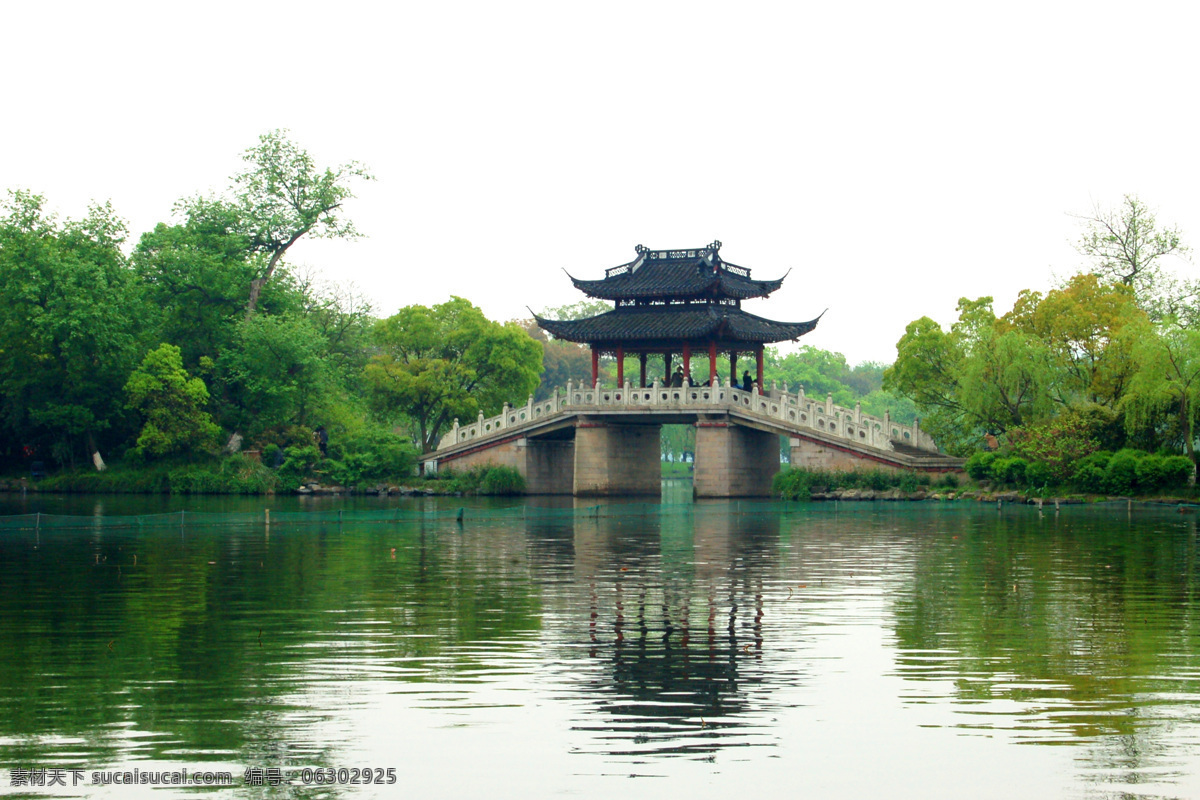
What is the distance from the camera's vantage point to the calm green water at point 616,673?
7.79m

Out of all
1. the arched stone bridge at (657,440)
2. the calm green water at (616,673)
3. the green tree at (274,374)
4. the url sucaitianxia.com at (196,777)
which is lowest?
the url sucaitianxia.com at (196,777)

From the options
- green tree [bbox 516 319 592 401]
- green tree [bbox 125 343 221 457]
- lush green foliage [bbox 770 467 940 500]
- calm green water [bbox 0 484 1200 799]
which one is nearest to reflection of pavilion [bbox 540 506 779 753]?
calm green water [bbox 0 484 1200 799]

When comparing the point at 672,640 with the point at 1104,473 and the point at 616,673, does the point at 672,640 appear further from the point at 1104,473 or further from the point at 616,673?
the point at 1104,473

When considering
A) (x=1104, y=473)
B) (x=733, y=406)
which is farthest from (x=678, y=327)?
(x=1104, y=473)

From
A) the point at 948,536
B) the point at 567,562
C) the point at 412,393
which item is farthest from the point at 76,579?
the point at 412,393

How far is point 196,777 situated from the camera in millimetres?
7566

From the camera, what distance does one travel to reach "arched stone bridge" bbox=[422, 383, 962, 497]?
145 ft

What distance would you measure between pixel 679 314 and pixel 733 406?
5580mm

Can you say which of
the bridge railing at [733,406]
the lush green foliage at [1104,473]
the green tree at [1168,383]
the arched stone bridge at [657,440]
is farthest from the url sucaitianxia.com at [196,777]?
the bridge railing at [733,406]

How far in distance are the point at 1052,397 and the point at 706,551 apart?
2397 centimetres

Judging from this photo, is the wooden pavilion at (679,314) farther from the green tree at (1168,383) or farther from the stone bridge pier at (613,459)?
the green tree at (1168,383)

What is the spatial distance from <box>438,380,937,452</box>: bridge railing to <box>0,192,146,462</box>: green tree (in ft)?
47.3

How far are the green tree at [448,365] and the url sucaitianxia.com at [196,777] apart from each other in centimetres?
4939

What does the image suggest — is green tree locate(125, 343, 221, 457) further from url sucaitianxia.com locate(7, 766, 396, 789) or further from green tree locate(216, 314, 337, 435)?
url sucaitianxia.com locate(7, 766, 396, 789)
